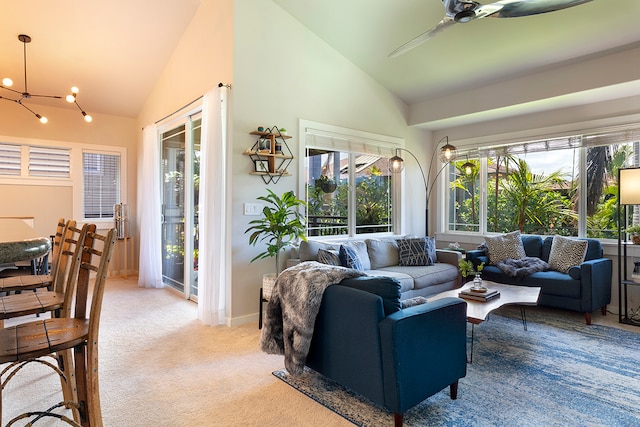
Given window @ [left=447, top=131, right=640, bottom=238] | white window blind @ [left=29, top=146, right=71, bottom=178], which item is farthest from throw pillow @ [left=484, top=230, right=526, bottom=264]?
white window blind @ [left=29, top=146, right=71, bottom=178]

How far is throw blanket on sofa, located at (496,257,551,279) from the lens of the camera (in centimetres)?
434

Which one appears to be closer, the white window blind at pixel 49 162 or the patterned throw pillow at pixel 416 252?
the patterned throw pillow at pixel 416 252

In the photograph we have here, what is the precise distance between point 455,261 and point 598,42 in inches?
110

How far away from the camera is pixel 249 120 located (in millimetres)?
3971

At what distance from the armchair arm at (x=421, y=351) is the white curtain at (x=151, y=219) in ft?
14.2

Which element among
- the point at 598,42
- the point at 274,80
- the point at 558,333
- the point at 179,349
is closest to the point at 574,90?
the point at 598,42

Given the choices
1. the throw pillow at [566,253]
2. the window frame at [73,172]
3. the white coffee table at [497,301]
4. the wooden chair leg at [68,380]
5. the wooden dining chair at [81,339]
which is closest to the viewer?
the wooden dining chair at [81,339]

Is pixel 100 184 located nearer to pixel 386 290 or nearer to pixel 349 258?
pixel 349 258

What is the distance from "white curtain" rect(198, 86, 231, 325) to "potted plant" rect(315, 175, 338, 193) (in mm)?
1356

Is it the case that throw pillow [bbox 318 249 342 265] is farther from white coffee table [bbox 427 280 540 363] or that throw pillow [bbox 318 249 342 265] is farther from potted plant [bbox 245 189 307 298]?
white coffee table [bbox 427 280 540 363]

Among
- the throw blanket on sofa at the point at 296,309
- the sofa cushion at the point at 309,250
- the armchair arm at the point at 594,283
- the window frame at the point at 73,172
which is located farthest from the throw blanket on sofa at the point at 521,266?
the window frame at the point at 73,172

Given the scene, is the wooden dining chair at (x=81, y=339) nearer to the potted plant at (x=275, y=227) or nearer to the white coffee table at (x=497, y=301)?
the potted plant at (x=275, y=227)

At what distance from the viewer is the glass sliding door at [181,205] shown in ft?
15.8

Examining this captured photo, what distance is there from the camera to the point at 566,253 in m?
4.39
